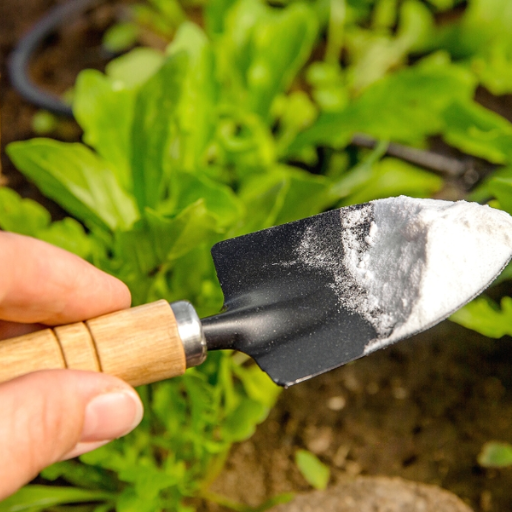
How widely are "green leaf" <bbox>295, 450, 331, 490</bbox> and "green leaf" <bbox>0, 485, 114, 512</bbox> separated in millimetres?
280

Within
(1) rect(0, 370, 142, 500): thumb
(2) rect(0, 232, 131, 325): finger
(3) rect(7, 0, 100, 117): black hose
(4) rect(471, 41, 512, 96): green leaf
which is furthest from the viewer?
(3) rect(7, 0, 100, 117): black hose

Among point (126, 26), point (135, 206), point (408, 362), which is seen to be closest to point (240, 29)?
point (135, 206)

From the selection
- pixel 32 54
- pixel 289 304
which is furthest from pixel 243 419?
pixel 32 54

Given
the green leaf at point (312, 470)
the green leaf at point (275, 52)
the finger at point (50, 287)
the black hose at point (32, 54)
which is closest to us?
the finger at point (50, 287)

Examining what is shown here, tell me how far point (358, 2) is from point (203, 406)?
1169 mm

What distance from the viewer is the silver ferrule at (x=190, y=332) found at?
484mm

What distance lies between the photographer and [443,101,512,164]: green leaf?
0.73 meters

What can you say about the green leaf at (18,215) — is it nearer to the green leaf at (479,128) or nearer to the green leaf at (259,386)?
the green leaf at (259,386)

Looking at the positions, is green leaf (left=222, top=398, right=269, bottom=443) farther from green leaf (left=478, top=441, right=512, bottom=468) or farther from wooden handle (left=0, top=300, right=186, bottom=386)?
green leaf (left=478, top=441, right=512, bottom=468)

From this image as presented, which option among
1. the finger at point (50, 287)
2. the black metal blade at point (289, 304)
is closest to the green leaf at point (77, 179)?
the finger at point (50, 287)

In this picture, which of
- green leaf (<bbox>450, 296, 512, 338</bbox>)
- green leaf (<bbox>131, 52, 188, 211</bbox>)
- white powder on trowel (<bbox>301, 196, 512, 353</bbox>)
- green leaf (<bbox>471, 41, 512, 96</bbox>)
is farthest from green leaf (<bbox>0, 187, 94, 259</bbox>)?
green leaf (<bbox>471, 41, 512, 96</bbox>)

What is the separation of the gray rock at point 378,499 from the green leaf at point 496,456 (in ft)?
0.23

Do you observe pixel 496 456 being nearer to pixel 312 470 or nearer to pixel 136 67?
pixel 312 470

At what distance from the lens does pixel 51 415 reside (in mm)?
435
